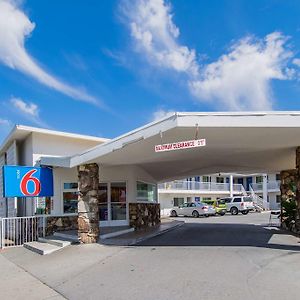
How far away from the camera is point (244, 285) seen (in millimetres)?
7477

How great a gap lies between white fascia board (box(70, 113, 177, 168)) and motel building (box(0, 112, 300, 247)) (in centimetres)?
3

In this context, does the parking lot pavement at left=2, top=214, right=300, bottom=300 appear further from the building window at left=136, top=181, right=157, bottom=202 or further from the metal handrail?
the building window at left=136, top=181, right=157, bottom=202

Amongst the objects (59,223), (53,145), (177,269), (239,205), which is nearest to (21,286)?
(177,269)

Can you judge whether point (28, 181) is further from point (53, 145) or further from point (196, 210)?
A: point (196, 210)

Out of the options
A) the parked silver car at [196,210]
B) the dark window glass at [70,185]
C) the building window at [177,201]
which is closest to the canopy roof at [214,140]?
the dark window glass at [70,185]

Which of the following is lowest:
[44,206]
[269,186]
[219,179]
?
[269,186]

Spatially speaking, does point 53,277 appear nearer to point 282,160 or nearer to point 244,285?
point 244,285

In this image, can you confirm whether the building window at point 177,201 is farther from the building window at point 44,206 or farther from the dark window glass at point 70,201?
the dark window glass at point 70,201

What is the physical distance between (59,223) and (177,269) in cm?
1005

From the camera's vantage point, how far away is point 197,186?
47.9 m

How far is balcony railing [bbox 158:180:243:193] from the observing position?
44125 mm

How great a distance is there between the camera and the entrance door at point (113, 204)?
1875 cm

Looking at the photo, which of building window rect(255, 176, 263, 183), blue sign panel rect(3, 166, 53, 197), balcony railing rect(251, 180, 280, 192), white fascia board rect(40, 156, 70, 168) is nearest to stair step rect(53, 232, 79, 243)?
blue sign panel rect(3, 166, 53, 197)

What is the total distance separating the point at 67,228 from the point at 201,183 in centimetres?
3189
